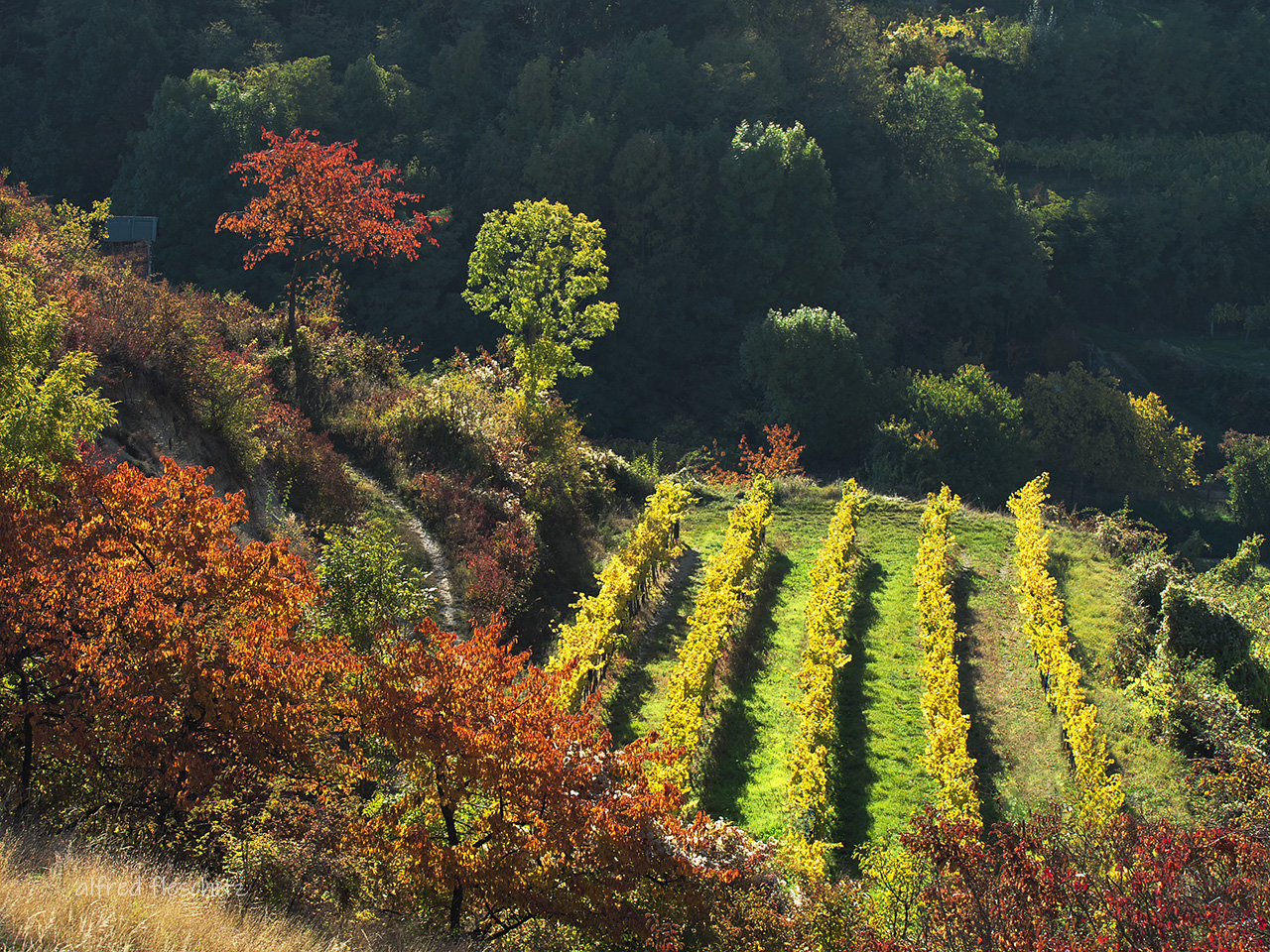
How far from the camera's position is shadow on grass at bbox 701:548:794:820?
13.0 m

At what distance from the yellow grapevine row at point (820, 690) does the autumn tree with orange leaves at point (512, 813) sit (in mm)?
2825

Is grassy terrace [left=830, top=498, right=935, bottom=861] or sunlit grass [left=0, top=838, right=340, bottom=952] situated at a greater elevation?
sunlit grass [left=0, top=838, right=340, bottom=952]

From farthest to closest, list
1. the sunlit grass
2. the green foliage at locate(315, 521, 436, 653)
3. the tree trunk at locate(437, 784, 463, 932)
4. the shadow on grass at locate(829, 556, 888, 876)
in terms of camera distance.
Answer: the shadow on grass at locate(829, 556, 888, 876) → the green foliage at locate(315, 521, 436, 653) → the tree trunk at locate(437, 784, 463, 932) → the sunlit grass

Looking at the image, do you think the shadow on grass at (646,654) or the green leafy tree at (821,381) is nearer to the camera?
the shadow on grass at (646,654)

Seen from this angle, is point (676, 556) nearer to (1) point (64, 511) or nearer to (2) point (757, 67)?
(1) point (64, 511)

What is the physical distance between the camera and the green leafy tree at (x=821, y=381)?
35.3 metres

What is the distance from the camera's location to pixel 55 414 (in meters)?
9.38

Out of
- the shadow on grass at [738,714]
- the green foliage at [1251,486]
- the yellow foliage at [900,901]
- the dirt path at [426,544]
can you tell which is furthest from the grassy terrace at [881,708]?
the green foliage at [1251,486]

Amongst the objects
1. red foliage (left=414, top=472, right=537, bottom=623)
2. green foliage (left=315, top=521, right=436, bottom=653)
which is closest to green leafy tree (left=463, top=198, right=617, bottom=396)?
red foliage (left=414, top=472, right=537, bottom=623)

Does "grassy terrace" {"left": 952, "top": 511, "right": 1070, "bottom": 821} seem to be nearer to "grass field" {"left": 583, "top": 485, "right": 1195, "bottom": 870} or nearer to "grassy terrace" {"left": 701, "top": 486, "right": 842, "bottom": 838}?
"grass field" {"left": 583, "top": 485, "right": 1195, "bottom": 870}

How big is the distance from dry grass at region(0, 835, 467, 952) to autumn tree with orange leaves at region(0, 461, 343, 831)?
65 centimetres

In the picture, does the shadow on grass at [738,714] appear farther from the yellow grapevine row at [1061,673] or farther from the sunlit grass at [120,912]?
the sunlit grass at [120,912]

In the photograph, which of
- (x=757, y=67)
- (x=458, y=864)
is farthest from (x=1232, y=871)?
(x=757, y=67)

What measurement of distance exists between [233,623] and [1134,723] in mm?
12153
